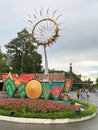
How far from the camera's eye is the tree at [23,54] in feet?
261

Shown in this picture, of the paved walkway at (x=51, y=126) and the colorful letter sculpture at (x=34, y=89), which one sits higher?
the colorful letter sculpture at (x=34, y=89)

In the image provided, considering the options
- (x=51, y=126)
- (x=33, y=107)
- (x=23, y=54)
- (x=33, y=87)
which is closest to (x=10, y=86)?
(x=33, y=87)

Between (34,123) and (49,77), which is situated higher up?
(49,77)

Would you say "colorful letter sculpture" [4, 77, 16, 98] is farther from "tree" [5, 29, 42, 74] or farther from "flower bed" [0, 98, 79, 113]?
"tree" [5, 29, 42, 74]

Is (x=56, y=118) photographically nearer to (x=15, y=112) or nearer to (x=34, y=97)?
(x=15, y=112)

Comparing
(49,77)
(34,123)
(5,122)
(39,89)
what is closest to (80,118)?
(34,123)

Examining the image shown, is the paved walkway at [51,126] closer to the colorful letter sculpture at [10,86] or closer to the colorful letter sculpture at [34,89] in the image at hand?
the colorful letter sculpture at [34,89]

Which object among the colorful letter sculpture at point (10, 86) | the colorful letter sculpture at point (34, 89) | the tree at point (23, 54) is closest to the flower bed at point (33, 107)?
the colorful letter sculpture at point (34, 89)

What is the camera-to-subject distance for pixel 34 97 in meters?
29.7

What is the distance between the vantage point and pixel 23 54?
80.8 m

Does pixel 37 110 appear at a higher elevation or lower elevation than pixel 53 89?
lower

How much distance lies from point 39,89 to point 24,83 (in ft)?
6.15

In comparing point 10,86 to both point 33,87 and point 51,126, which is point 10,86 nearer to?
point 33,87

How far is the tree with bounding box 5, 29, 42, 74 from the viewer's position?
79688mm
